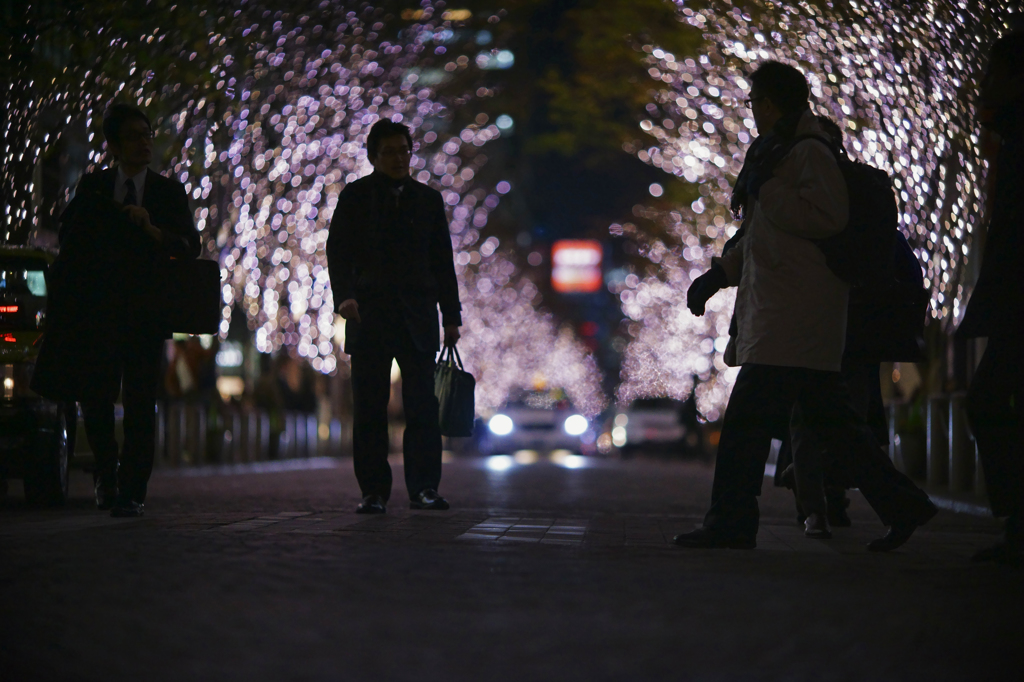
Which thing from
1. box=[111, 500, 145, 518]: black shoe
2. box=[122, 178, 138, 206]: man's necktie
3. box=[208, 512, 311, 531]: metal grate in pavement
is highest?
box=[122, 178, 138, 206]: man's necktie

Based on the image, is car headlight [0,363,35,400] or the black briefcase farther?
car headlight [0,363,35,400]

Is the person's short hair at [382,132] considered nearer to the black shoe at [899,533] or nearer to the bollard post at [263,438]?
the black shoe at [899,533]

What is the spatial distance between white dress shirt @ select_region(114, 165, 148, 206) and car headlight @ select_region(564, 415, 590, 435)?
97.3ft

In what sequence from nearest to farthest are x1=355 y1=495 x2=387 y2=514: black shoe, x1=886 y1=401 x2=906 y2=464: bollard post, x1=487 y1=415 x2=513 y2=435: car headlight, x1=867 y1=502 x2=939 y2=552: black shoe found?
x1=867 y1=502 x2=939 y2=552: black shoe < x1=355 y1=495 x2=387 y2=514: black shoe < x1=886 y1=401 x2=906 y2=464: bollard post < x1=487 y1=415 x2=513 y2=435: car headlight

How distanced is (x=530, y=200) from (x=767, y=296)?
13704 cm

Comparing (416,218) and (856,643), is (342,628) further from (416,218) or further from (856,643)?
(416,218)

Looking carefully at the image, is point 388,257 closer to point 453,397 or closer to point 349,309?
point 349,309

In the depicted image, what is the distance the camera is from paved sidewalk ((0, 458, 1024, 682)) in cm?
364

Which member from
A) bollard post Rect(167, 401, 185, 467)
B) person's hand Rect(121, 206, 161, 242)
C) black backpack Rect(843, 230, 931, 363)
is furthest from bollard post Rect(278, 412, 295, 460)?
black backpack Rect(843, 230, 931, 363)

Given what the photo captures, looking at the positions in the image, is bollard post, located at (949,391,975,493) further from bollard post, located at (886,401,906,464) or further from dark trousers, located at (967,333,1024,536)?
dark trousers, located at (967,333,1024,536)

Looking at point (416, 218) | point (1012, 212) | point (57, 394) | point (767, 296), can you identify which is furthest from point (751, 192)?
point (57, 394)

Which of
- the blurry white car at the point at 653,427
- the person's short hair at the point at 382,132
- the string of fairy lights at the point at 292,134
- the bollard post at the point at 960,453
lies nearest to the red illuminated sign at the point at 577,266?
the blurry white car at the point at 653,427

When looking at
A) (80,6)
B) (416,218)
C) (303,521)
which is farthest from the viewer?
(80,6)

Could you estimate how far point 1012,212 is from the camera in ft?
19.1
